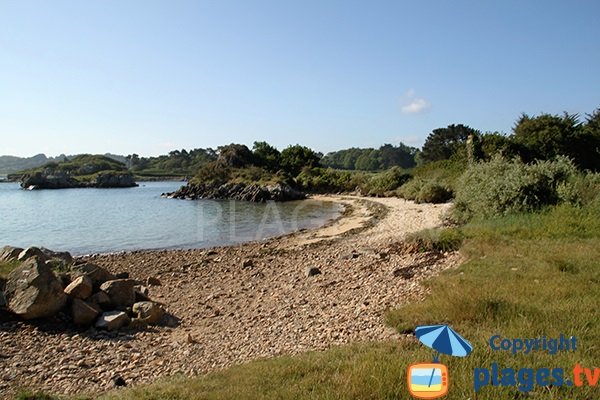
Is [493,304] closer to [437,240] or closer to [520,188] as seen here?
[437,240]

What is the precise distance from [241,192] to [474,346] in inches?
2308

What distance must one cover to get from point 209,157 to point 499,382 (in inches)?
7776

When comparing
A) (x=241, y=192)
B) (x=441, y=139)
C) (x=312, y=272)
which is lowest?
(x=312, y=272)

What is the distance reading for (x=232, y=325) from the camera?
28.1 ft

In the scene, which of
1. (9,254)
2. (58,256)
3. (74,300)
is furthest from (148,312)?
(58,256)

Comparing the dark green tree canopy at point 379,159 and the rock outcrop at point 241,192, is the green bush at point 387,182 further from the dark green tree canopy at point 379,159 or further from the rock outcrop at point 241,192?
the dark green tree canopy at point 379,159

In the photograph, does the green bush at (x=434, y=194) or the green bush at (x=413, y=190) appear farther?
the green bush at (x=413, y=190)

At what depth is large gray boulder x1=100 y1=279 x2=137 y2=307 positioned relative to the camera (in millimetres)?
9766

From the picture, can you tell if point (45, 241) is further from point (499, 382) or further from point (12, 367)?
point (499, 382)

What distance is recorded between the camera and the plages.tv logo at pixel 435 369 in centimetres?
396

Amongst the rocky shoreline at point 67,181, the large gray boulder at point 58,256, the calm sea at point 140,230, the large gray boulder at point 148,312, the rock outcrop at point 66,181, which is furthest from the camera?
the rock outcrop at point 66,181

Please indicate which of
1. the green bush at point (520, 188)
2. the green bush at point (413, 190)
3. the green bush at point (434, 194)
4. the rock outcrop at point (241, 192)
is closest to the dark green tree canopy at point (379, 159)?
the rock outcrop at point (241, 192)

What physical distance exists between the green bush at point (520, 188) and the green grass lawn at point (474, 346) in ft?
22.6

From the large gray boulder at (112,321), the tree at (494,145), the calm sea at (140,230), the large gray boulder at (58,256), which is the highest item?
the tree at (494,145)
